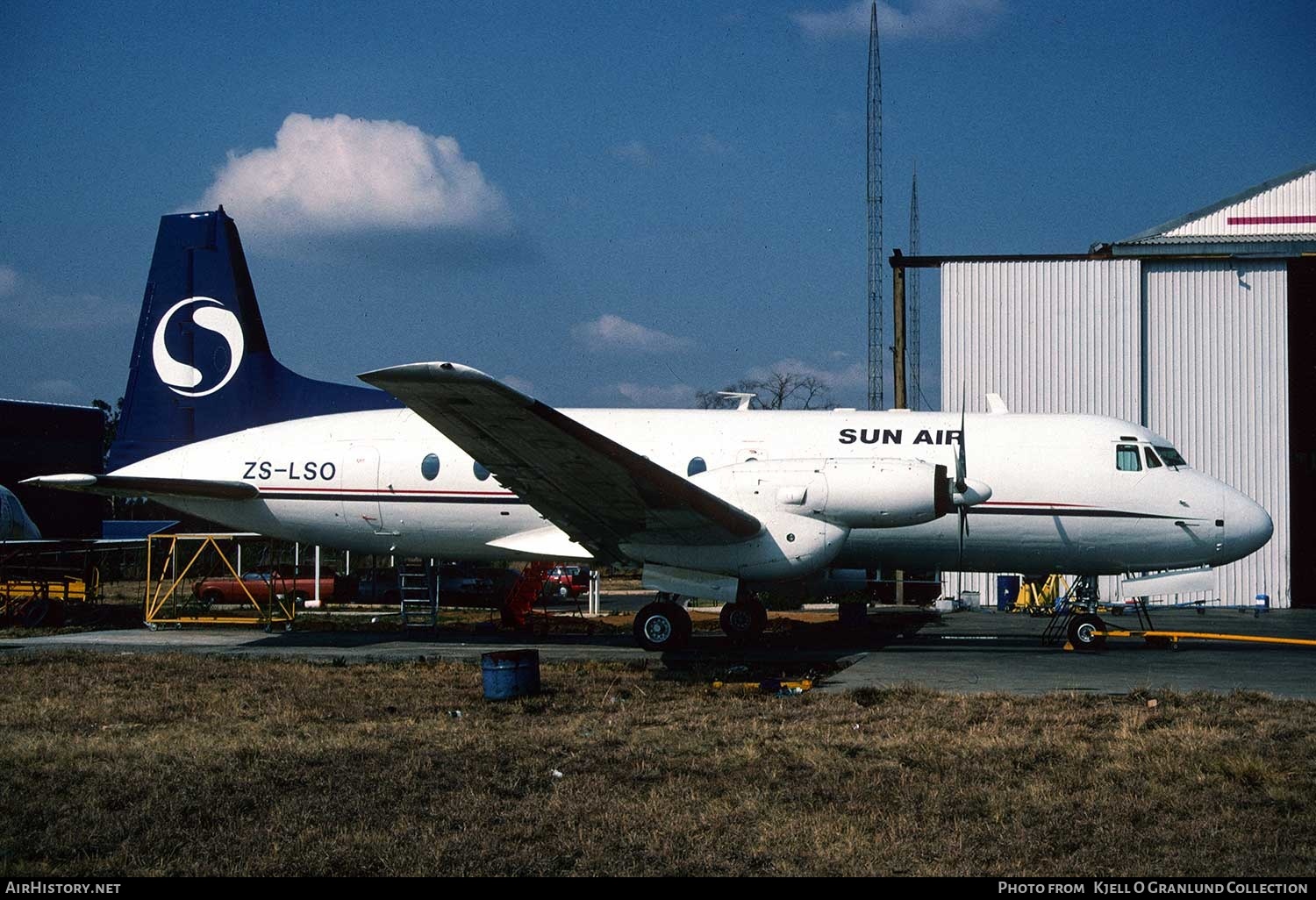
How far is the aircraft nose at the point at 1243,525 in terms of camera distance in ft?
57.7

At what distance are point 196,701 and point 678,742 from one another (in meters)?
5.70

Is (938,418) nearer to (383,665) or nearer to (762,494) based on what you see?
(762,494)

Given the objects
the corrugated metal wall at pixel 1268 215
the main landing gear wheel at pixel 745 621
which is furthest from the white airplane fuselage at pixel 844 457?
the corrugated metal wall at pixel 1268 215

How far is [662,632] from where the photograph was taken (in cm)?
1675

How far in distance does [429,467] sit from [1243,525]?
13.3 m

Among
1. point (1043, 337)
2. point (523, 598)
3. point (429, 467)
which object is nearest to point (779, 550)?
point (429, 467)

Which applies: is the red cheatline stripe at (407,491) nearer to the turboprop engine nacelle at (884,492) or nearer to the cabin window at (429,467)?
the cabin window at (429,467)

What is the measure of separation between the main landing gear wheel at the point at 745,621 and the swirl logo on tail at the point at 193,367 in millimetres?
10057

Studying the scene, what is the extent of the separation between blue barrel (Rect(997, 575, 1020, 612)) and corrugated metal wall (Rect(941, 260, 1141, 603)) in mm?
707

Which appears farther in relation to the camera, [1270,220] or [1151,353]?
[1270,220]

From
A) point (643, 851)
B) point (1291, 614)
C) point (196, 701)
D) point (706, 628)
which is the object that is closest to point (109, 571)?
point (706, 628)

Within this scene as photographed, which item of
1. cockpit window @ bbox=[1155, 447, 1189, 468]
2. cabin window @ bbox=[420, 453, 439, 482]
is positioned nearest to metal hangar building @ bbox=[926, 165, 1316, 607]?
cockpit window @ bbox=[1155, 447, 1189, 468]

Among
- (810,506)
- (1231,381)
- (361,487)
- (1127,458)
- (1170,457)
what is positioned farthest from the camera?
(1231,381)

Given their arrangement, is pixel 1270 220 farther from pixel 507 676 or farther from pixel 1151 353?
pixel 507 676
